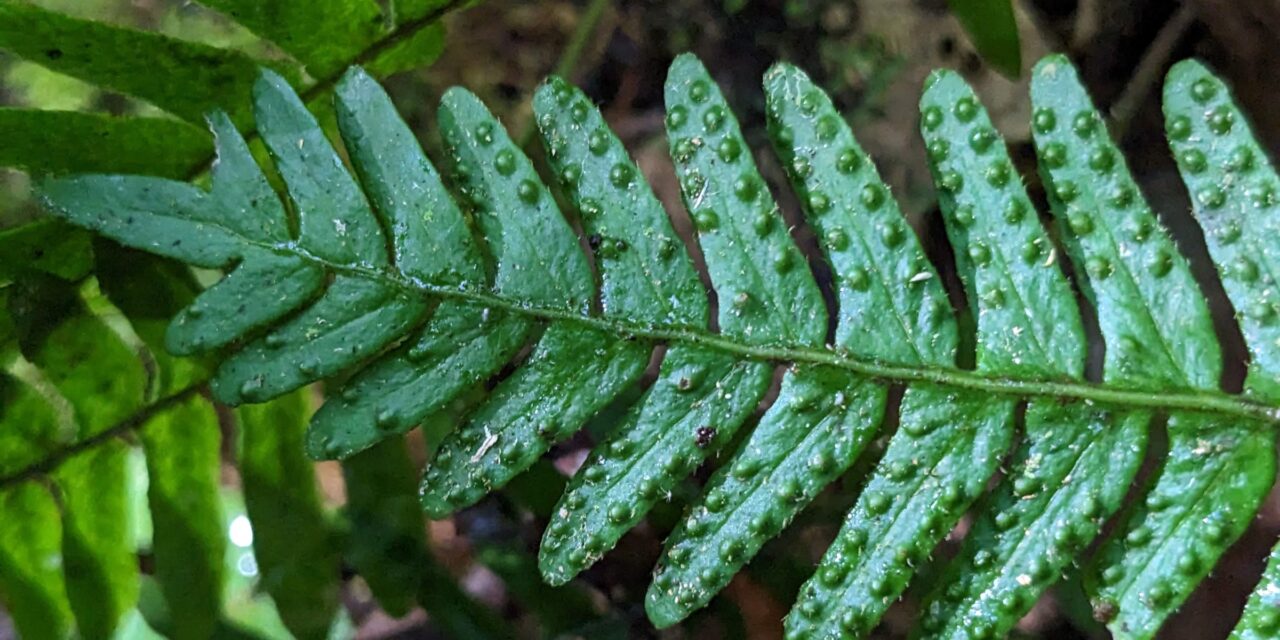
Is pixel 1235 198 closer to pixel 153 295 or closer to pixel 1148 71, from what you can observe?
pixel 1148 71

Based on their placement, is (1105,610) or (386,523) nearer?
(1105,610)

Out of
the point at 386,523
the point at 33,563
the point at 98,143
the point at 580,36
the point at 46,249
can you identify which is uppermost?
the point at 580,36

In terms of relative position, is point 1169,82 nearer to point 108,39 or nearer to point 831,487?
point 831,487

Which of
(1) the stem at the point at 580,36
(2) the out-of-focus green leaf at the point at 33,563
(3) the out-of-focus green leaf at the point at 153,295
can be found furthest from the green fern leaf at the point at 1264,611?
(2) the out-of-focus green leaf at the point at 33,563

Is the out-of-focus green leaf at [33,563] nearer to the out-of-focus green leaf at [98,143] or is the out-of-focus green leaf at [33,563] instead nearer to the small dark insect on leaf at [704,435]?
the out-of-focus green leaf at [98,143]

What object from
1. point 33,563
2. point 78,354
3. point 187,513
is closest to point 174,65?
point 78,354

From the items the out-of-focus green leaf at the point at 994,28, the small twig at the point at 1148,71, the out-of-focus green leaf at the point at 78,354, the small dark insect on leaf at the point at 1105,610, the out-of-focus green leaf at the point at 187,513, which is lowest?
the out-of-focus green leaf at the point at 187,513

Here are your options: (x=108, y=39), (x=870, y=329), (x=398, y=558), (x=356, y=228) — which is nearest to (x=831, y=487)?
(x=870, y=329)

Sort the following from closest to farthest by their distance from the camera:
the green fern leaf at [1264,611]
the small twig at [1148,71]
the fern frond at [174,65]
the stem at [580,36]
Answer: the green fern leaf at [1264,611] < the fern frond at [174,65] < the small twig at [1148,71] < the stem at [580,36]
